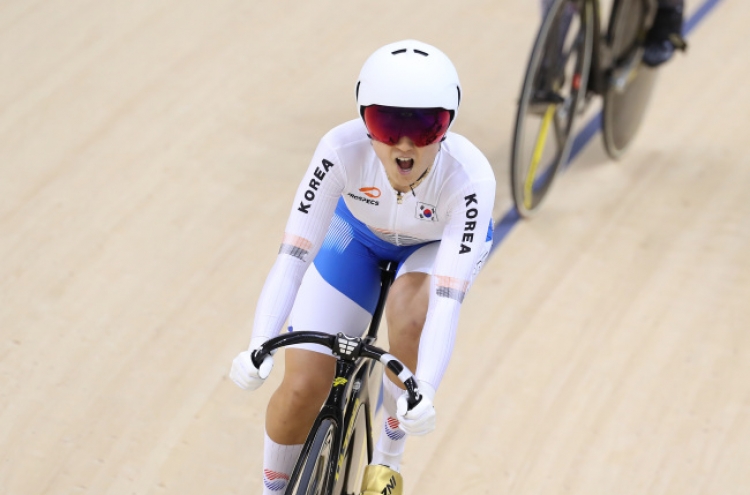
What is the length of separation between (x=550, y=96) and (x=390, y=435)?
1.65 m

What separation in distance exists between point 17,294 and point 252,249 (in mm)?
765

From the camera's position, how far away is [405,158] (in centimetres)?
181

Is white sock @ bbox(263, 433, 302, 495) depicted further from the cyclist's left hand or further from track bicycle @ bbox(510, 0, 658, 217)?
track bicycle @ bbox(510, 0, 658, 217)

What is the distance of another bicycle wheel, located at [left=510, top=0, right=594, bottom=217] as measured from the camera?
3275 millimetres

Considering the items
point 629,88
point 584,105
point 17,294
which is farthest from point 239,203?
point 629,88

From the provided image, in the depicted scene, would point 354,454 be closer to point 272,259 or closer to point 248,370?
point 248,370

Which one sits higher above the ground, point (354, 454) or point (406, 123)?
point (406, 123)

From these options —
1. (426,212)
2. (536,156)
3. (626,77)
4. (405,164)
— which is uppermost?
(405,164)

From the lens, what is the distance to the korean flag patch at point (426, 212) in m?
2.01

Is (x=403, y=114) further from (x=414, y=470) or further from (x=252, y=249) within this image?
(x=252, y=249)

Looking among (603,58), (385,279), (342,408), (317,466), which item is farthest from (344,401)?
(603,58)

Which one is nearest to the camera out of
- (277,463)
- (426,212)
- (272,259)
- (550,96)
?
(426,212)

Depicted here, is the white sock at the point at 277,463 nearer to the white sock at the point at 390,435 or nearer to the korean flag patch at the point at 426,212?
the white sock at the point at 390,435

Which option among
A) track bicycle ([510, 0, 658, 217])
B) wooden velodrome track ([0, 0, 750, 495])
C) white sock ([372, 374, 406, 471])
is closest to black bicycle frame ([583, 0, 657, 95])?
track bicycle ([510, 0, 658, 217])
